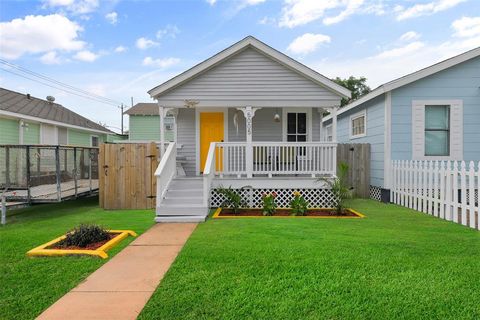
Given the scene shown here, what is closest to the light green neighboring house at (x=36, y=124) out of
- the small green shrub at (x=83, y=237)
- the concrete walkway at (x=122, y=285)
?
A: the small green shrub at (x=83, y=237)

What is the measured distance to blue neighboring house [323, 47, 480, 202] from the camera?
9.40 metres

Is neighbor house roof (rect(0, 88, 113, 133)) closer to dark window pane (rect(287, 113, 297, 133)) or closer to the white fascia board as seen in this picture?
the white fascia board

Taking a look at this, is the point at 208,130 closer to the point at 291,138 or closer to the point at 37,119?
the point at 291,138

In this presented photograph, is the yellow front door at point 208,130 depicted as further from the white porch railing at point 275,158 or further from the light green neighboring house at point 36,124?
the light green neighboring house at point 36,124

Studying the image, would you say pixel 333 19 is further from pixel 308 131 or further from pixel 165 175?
pixel 165 175

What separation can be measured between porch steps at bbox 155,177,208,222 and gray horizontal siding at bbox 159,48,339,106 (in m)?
2.54

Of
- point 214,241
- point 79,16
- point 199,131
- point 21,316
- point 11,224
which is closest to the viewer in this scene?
point 21,316

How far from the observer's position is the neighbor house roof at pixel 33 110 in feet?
44.9

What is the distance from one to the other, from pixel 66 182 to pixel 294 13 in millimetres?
11162

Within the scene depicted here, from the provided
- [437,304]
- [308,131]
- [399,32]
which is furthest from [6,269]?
[399,32]

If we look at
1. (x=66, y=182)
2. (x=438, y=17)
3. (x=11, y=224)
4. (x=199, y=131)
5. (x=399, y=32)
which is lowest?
(x=11, y=224)

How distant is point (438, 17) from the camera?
10.9m

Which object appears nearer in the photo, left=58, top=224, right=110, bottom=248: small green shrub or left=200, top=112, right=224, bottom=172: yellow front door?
left=58, top=224, right=110, bottom=248: small green shrub

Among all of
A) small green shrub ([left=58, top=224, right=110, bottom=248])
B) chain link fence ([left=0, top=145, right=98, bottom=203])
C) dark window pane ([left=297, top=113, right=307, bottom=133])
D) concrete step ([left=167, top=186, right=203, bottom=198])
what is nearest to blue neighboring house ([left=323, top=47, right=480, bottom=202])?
dark window pane ([left=297, top=113, right=307, bottom=133])
